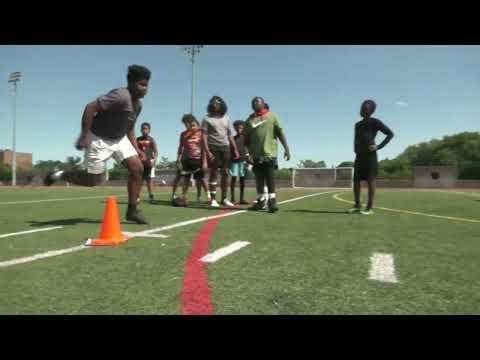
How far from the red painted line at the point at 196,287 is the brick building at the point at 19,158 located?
146 meters

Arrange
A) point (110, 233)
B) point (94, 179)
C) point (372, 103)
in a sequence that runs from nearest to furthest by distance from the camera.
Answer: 1. point (110, 233)
2. point (94, 179)
3. point (372, 103)

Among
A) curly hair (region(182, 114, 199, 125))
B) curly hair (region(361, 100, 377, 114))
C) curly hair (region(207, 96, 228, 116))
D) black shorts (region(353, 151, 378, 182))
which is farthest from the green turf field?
curly hair (region(182, 114, 199, 125))

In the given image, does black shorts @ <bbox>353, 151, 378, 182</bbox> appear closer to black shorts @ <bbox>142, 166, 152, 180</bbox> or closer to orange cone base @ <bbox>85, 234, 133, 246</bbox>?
orange cone base @ <bbox>85, 234, 133, 246</bbox>

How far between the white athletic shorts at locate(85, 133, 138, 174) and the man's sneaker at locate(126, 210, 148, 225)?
2.30 feet

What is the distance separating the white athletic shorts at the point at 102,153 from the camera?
14.3 ft

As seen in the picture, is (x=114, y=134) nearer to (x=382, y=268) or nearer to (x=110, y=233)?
(x=110, y=233)

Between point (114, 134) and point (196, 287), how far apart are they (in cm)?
316

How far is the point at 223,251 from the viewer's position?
2.71m

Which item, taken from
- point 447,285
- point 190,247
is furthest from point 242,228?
point 447,285

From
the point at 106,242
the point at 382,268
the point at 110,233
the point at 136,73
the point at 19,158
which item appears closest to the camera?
the point at 382,268

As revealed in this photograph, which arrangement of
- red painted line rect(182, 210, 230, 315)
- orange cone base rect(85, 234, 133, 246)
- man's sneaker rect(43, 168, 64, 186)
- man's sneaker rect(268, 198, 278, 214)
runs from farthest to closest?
1. man's sneaker rect(268, 198, 278, 214)
2. man's sneaker rect(43, 168, 64, 186)
3. orange cone base rect(85, 234, 133, 246)
4. red painted line rect(182, 210, 230, 315)

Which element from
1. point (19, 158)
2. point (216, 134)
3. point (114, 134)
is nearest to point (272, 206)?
point (216, 134)

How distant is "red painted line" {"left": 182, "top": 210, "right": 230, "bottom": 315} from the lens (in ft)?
5.02
